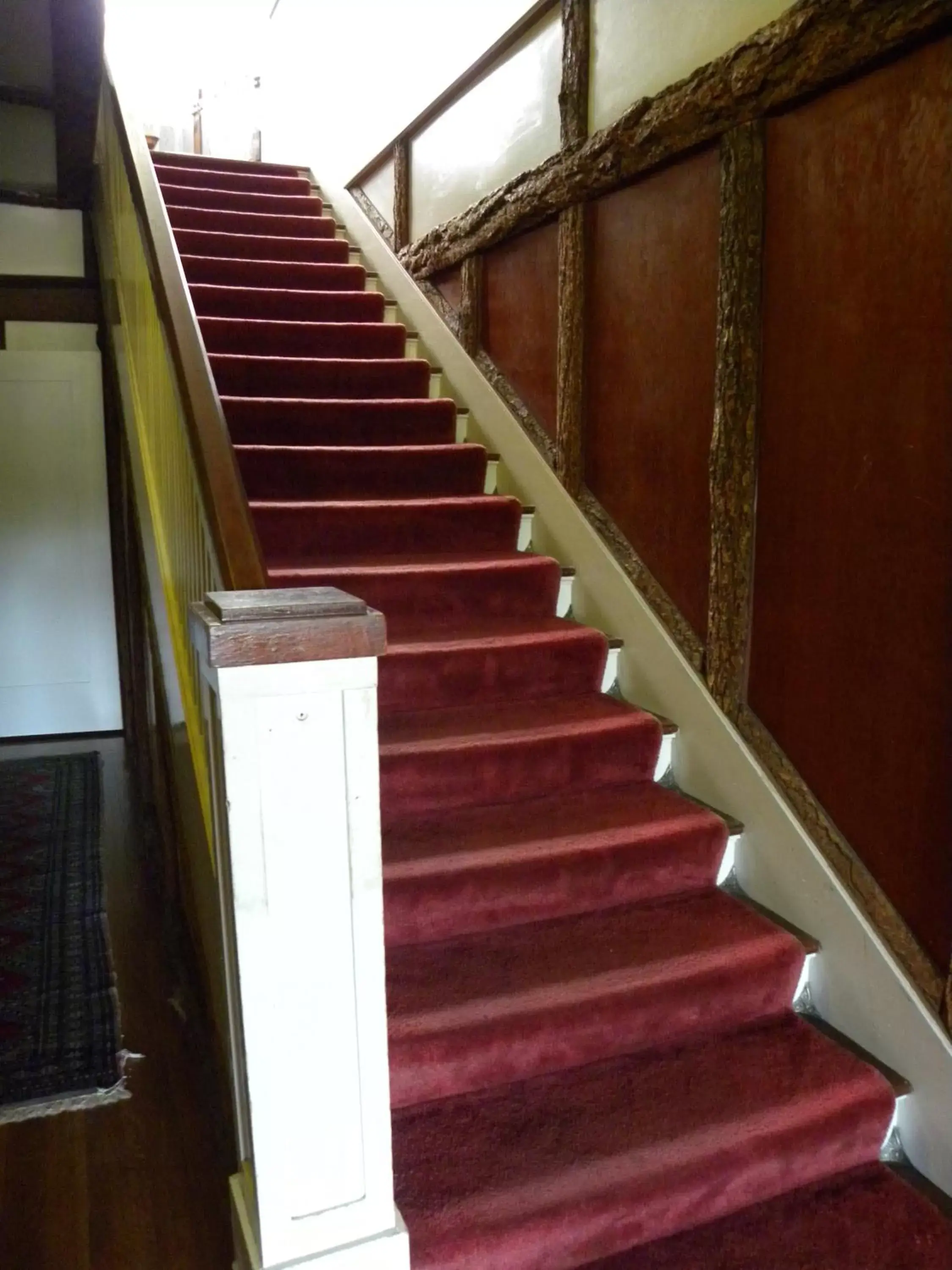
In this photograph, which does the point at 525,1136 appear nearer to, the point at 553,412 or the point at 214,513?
the point at 214,513

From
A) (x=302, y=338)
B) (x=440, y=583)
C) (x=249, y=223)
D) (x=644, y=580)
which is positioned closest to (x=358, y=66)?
(x=249, y=223)

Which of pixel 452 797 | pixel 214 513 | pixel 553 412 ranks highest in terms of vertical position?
pixel 553 412

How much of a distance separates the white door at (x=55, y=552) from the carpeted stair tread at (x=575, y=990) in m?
4.14

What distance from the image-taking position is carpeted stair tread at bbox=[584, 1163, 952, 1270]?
160 centimetres

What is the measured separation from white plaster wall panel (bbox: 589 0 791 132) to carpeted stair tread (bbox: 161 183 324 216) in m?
2.47

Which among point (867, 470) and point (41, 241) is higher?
point (41, 241)

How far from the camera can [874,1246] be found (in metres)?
1.63

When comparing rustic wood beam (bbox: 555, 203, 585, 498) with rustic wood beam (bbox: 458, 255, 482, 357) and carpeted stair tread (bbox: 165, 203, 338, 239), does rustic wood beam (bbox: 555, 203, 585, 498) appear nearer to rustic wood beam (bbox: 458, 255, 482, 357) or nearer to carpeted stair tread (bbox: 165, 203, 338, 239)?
rustic wood beam (bbox: 458, 255, 482, 357)

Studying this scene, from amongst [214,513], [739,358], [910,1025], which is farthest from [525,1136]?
[739,358]

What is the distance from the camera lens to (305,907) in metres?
1.31

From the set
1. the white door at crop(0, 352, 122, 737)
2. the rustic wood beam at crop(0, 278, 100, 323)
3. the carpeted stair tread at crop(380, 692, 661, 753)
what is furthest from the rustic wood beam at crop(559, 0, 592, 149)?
the white door at crop(0, 352, 122, 737)

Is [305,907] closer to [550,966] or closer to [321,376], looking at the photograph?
[550,966]

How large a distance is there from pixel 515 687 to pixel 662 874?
2.32ft

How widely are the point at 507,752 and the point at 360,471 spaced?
1379 millimetres
